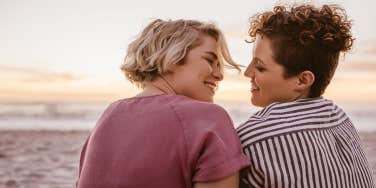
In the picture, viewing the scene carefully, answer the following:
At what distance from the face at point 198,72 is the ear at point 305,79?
1.18ft

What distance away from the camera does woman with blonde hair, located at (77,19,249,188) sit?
2.05 meters

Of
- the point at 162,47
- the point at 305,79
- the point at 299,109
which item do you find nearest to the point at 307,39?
the point at 305,79

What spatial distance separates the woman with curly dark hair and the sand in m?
4.84

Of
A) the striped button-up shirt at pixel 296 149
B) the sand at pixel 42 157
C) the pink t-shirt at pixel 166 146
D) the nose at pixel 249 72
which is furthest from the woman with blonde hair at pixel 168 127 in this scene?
the sand at pixel 42 157

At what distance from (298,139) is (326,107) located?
0.27m

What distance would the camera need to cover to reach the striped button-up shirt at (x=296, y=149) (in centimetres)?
217

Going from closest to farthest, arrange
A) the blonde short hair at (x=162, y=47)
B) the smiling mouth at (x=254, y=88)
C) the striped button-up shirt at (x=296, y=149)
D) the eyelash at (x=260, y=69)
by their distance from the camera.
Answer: the striped button-up shirt at (x=296, y=149)
the blonde short hair at (x=162, y=47)
the eyelash at (x=260, y=69)
the smiling mouth at (x=254, y=88)

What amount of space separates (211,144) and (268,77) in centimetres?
64

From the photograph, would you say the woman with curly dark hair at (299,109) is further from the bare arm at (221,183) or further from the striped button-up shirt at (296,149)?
the bare arm at (221,183)

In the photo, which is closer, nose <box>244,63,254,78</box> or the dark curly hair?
the dark curly hair

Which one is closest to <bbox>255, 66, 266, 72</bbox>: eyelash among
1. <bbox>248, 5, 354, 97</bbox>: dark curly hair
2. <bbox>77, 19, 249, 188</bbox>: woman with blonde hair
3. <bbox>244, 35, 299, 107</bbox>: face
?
<bbox>244, 35, 299, 107</bbox>: face

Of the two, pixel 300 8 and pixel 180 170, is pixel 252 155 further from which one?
pixel 300 8

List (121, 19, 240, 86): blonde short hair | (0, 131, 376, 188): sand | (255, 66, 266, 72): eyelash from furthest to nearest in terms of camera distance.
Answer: (0, 131, 376, 188): sand < (255, 66, 266, 72): eyelash < (121, 19, 240, 86): blonde short hair

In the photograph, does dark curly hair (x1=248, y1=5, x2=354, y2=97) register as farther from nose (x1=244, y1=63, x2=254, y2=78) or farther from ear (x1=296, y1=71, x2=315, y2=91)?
nose (x1=244, y1=63, x2=254, y2=78)
